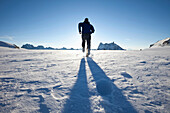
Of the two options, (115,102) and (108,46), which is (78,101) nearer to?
(115,102)

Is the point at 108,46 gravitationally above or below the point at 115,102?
above

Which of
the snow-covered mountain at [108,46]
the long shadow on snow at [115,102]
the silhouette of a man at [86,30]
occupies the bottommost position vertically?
the long shadow on snow at [115,102]

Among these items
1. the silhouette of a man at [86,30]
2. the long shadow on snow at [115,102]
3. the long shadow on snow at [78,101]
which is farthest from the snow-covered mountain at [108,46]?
the long shadow on snow at [78,101]

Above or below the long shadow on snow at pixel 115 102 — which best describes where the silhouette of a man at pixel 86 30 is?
above

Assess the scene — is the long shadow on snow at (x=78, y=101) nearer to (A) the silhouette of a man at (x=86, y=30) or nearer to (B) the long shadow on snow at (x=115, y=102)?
(B) the long shadow on snow at (x=115, y=102)

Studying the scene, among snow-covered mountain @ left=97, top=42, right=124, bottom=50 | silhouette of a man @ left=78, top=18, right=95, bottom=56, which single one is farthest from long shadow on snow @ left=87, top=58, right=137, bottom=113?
snow-covered mountain @ left=97, top=42, right=124, bottom=50

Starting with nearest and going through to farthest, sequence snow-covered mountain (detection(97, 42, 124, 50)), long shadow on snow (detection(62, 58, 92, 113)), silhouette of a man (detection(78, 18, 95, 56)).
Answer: long shadow on snow (detection(62, 58, 92, 113))
silhouette of a man (detection(78, 18, 95, 56))
snow-covered mountain (detection(97, 42, 124, 50))

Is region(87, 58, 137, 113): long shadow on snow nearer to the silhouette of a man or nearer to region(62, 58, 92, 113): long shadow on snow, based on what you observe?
region(62, 58, 92, 113): long shadow on snow

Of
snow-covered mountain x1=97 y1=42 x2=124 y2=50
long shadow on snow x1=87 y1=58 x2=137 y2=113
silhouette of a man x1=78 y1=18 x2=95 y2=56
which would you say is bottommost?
long shadow on snow x1=87 y1=58 x2=137 y2=113

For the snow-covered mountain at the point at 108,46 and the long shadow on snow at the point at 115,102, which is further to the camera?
the snow-covered mountain at the point at 108,46

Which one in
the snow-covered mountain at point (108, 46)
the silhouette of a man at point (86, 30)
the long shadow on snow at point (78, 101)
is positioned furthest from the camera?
the snow-covered mountain at point (108, 46)

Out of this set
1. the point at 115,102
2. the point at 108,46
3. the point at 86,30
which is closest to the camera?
the point at 115,102

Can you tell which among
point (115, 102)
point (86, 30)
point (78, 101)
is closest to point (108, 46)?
point (86, 30)

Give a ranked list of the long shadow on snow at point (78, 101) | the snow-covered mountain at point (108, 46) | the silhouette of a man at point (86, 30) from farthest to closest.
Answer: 1. the snow-covered mountain at point (108, 46)
2. the silhouette of a man at point (86, 30)
3. the long shadow on snow at point (78, 101)
